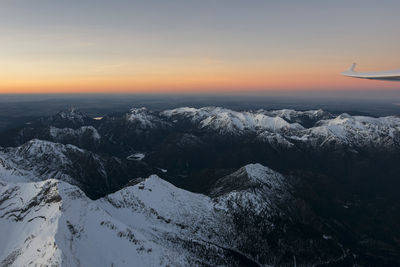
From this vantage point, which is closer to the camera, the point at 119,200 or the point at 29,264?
the point at 29,264

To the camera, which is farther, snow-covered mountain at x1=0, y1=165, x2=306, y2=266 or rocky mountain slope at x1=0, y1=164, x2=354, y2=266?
rocky mountain slope at x1=0, y1=164, x2=354, y2=266

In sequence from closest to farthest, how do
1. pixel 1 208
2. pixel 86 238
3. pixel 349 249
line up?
pixel 86 238, pixel 1 208, pixel 349 249

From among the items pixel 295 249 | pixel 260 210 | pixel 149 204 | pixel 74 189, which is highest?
pixel 74 189

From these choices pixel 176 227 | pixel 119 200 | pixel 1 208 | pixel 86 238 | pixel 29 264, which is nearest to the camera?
pixel 29 264

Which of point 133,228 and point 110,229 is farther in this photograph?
point 133,228

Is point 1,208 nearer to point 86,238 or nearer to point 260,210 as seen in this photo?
point 86,238

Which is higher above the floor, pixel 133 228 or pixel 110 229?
pixel 110 229

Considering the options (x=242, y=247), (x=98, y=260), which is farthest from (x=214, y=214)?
(x=98, y=260)

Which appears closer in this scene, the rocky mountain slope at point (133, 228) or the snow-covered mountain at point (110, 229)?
the snow-covered mountain at point (110, 229)

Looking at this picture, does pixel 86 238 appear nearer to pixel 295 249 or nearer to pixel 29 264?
pixel 29 264

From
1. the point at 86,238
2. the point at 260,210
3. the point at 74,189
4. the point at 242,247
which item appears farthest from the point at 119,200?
the point at 260,210

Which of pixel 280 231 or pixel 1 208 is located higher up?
pixel 1 208
